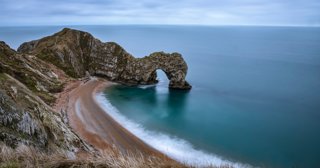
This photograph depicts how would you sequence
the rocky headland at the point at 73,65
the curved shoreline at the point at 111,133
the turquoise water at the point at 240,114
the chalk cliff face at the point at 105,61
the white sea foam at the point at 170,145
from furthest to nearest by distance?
the chalk cliff face at the point at 105,61, the rocky headland at the point at 73,65, the turquoise water at the point at 240,114, the curved shoreline at the point at 111,133, the white sea foam at the point at 170,145

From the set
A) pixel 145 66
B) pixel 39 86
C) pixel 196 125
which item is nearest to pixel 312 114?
pixel 196 125

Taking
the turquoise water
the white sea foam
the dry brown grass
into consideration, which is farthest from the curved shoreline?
the dry brown grass

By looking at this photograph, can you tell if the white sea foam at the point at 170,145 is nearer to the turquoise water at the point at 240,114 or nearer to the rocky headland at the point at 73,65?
the turquoise water at the point at 240,114

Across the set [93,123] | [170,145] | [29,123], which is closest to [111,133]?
[93,123]

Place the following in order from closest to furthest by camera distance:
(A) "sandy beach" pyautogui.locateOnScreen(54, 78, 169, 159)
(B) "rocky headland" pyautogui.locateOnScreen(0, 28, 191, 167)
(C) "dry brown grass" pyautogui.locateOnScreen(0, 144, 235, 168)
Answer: (C) "dry brown grass" pyautogui.locateOnScreen(0, 144, 235, 168), (A) "sandy beach" pyautogui.locateOnScreen(54, 78, 169, 159), (B) "rocky headland" pyautogui.locateOnScreen(0, 28, 191, 167)

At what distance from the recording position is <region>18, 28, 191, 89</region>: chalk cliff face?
2366 inches

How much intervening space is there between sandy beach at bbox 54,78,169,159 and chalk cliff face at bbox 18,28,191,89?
34.7ft

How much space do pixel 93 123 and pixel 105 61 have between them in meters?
32.9

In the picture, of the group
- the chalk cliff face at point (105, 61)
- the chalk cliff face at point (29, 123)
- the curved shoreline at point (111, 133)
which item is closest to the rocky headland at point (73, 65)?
the chalk cliff face at point (105, 61)

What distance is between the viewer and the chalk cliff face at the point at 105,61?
197 feet

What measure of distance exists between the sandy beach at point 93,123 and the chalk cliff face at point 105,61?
1057 centimetres

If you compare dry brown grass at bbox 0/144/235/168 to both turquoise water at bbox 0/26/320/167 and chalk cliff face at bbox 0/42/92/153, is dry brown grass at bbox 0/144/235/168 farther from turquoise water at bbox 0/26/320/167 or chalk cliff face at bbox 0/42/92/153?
turquoise water at bbox 0/26/320/167

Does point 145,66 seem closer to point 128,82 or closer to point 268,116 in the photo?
point 128,82

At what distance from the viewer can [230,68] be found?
90125 millimetres
